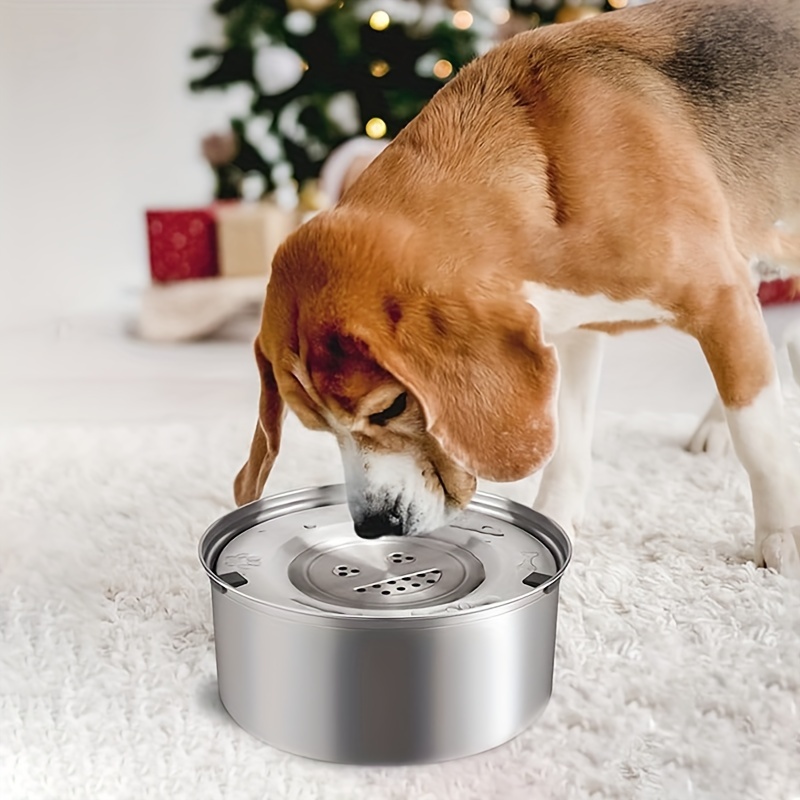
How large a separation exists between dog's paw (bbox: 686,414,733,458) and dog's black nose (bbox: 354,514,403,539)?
0.59 m

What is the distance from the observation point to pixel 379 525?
3.60 feet

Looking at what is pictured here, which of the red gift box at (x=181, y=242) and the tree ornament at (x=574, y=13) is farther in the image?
the red gift box at (x=181, y=242)

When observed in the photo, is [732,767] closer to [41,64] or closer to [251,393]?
[251,393]

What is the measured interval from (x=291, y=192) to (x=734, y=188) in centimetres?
57

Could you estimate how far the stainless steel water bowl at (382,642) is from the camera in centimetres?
93

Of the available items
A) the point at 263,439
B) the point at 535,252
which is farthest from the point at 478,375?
the point at 263,439

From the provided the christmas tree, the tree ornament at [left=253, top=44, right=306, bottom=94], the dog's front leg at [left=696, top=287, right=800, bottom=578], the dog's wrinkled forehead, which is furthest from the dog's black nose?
the tree ornament at [left=253, top=44, right=306, bottom=94]

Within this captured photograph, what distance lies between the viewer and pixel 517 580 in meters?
1.04

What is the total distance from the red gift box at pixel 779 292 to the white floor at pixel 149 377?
0.13 meters

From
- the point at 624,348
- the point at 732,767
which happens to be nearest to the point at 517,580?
the point at 732,767

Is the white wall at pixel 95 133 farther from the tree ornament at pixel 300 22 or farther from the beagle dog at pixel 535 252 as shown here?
the beagle dog at pixel 535 252

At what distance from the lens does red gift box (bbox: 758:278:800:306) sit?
1.32 m

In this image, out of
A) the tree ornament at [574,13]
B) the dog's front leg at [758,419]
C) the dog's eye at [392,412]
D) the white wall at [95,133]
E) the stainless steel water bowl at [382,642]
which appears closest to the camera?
the stainless steel water bowl at [382,642]

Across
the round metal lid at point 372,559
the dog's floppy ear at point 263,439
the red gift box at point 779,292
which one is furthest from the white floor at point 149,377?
the round metal lid at point 372,559
